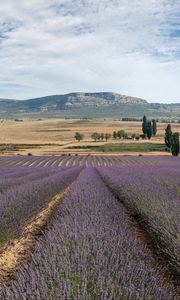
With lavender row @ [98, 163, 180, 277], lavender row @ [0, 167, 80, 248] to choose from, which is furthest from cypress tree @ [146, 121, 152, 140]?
lavender row @ [0, 167, 80, 248]

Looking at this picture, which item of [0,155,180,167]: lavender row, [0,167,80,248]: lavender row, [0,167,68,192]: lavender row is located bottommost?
[0,155,180,167]: lavender row

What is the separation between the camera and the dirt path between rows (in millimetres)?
4624

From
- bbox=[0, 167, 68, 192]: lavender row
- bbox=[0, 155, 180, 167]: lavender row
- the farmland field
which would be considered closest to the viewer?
the farmland field

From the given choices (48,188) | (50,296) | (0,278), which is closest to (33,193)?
(48,188)

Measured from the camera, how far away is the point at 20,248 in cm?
546

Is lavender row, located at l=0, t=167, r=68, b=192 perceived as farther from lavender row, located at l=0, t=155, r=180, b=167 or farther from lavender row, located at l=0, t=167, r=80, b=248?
lavender row, located at l=0, t=155, r=180, b=167

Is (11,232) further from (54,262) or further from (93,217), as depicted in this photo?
(54,262)

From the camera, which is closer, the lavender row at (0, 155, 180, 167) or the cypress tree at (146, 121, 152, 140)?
the lavender row at (0, 155, 180, 167)

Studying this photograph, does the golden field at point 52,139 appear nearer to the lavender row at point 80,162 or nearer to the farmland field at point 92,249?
the lavender row at point 80,162

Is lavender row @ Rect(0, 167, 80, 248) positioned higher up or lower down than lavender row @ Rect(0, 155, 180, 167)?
higher up

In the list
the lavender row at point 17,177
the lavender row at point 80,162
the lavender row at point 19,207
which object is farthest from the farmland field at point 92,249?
the lavender row at point 80,162

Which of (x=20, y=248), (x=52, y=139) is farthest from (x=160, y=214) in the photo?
(x=52, y=139)

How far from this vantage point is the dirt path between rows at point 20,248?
4624 millimetres

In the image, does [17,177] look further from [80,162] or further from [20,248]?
[80,162]
